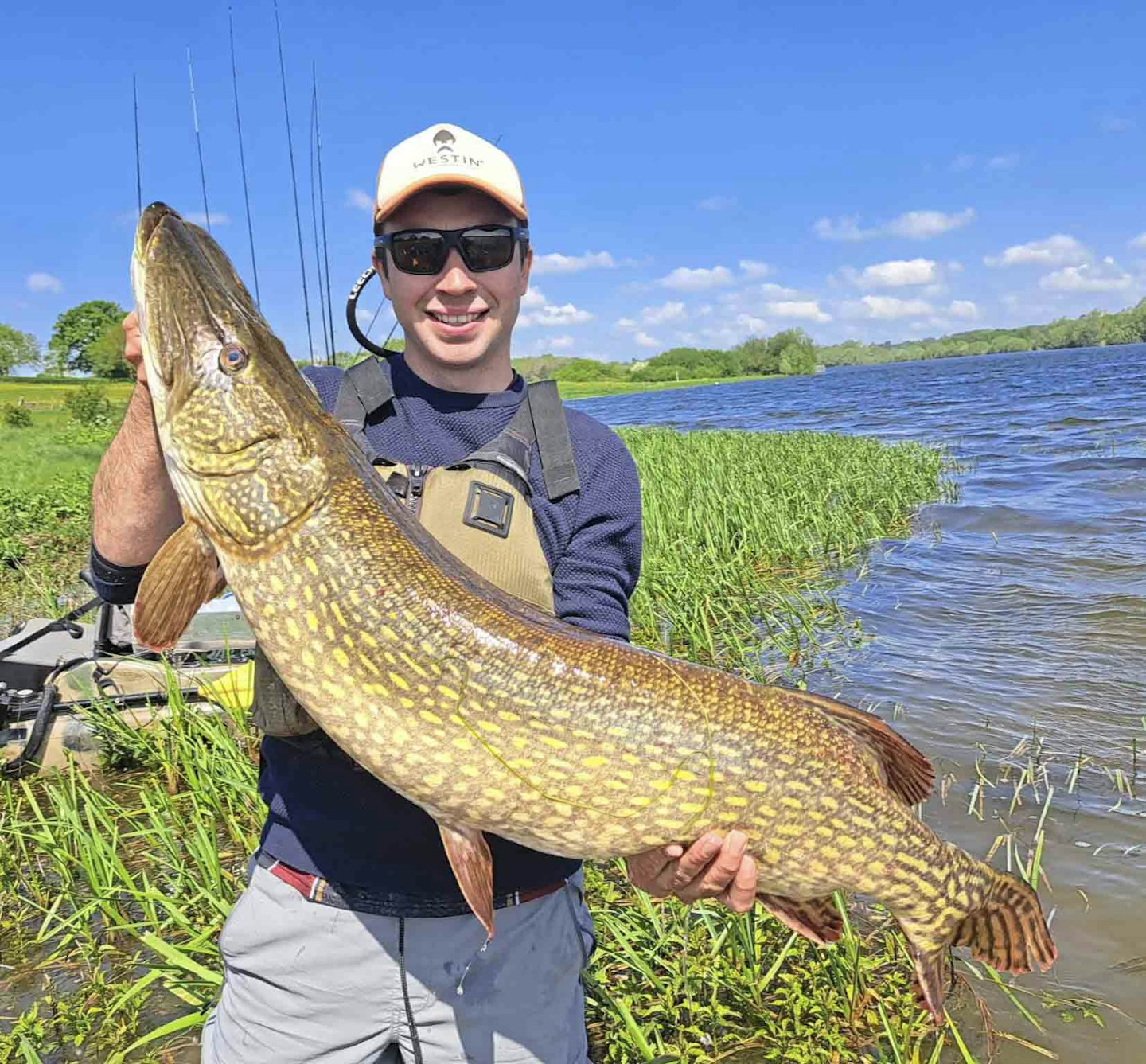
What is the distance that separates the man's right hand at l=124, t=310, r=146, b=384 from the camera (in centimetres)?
193

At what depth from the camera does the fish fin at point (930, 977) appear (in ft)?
7.09

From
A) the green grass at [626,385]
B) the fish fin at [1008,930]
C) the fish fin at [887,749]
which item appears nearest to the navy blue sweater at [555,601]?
the fish fin at [887,749]

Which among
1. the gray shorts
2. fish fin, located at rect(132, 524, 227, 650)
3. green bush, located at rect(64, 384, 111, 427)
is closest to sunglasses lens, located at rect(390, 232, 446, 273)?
fish fin, located at rect(132, 524, 227, 650)

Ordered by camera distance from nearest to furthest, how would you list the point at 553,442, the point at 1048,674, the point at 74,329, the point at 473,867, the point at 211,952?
the point at 473,867, the point at 553,442, the point at 211,952, the point at 1048,674, the point at 74,329

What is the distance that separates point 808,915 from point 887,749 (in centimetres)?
44

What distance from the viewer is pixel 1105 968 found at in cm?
324

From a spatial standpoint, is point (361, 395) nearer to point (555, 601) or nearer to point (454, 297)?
point (454, 297)

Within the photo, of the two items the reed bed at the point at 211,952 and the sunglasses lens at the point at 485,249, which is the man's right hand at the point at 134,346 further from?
the reed bed at the point at 211,952

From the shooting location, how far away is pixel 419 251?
7.12 feet

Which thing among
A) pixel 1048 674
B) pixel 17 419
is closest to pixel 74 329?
pixel 17 419

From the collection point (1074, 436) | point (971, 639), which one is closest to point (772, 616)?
point (971, 639)

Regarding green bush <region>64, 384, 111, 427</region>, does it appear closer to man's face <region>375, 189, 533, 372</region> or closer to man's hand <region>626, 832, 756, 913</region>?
man's face <region>375, 189, 533, 372</region>

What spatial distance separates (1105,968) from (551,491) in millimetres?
2908

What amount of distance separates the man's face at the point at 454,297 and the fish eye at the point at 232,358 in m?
0.42
